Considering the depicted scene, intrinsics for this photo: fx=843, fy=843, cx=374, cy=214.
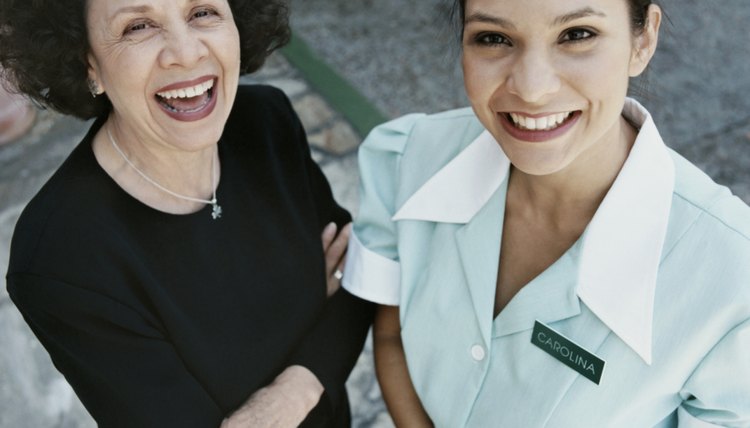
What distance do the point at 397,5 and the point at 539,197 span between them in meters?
3.40

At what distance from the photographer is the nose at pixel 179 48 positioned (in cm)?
183

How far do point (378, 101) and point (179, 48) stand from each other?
8.68ft

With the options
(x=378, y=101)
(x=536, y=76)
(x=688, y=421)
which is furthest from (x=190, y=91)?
(x=378, y=101)

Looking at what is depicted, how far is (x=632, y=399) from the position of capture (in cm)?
163

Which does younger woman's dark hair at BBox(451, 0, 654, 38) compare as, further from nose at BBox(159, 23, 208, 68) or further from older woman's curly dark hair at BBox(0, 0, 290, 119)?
older woman's curly dark hair at BBox(0, 0, 290, 119)

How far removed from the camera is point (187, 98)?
77.0 inches

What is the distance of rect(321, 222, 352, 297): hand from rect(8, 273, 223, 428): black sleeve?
52 centimetres

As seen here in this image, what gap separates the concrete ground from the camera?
3295 millimetres

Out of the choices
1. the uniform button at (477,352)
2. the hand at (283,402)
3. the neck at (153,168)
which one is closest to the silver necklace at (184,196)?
the neck at (153,168)

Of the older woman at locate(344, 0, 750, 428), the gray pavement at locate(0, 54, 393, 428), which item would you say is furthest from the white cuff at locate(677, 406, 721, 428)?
the gray pavement at locate(0, 54, 393, 428)

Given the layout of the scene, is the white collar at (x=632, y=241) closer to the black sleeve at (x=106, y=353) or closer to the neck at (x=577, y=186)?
the neck at (x=577, y=186)

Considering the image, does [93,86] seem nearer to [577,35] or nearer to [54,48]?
A: [54,48]

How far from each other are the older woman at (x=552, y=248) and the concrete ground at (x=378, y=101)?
1478mm

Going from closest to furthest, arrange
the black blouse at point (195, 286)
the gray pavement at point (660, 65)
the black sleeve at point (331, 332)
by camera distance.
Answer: the black blouse at point (195, 286)
the black sleeve at point (331, 332)
the gray pavement at point (660, 65)
